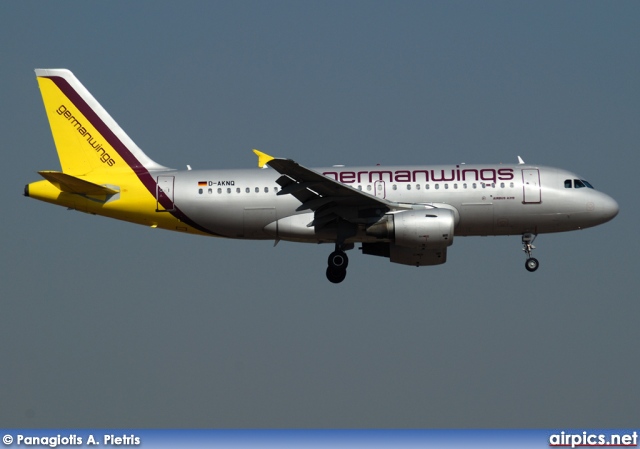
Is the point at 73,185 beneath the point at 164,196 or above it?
above

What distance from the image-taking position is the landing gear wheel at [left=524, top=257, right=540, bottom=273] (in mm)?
52875

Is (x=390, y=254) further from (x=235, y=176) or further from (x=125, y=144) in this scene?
(x=125, y=144)

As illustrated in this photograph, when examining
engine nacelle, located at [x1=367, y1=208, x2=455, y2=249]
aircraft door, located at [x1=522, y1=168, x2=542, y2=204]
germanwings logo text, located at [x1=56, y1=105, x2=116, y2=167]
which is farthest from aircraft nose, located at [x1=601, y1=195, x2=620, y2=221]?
germanwings logo text, located at [x1=56, y1=105, x2=116, y2=167]

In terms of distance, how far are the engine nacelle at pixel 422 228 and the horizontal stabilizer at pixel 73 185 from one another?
11.6 meters

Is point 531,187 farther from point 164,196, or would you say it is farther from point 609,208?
point 164,196

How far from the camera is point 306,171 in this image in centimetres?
4869

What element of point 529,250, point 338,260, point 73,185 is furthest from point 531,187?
point 73,185

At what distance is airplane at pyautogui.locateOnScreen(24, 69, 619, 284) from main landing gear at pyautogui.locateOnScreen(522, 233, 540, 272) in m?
0.05

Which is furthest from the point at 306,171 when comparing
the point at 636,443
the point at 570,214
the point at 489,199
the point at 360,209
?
the point at 636,443

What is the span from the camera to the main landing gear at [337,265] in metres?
52.3

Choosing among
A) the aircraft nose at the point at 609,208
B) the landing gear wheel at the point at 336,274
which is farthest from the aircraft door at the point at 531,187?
the landing gear wheel at the point at 336,274

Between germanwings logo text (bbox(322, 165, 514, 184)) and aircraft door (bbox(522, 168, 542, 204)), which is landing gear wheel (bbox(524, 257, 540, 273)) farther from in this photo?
germanwings logo text (bbox(322, 165, 514, 184))

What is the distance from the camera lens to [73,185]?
2046 inches

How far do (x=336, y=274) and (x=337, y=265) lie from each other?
1.41ft
